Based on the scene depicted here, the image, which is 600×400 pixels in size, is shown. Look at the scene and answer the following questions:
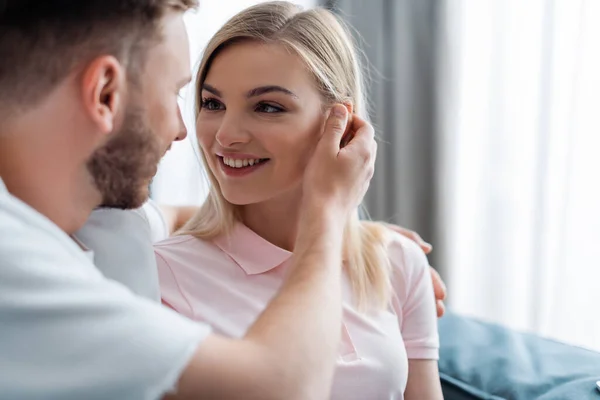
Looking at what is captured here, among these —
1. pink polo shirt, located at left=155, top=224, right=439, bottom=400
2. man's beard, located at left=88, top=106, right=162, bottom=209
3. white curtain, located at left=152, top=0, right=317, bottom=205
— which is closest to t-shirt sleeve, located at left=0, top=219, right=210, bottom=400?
man's beard, located at left=88, top=106, right=162, bottom=209

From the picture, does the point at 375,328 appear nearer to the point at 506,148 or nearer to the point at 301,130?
the point at 301,130

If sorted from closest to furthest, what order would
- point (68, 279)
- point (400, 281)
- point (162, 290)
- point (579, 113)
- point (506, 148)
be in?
point (68, 279)
point (162, 290)
point (400, 281)
point (579, 113)
point (506, 148)

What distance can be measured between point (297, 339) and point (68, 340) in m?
0.24

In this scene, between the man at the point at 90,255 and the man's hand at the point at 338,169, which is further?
the man's hand at the point at 338,169

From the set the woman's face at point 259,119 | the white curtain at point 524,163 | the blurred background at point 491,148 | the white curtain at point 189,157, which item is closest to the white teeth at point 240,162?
the woman's face at point 259,119

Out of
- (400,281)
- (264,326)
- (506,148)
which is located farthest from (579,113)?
(264,326)

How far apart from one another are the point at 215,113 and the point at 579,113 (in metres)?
1.49

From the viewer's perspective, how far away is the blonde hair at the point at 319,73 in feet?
4.18

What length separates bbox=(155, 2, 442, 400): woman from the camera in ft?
4.04

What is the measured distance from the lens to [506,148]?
98.8 inches

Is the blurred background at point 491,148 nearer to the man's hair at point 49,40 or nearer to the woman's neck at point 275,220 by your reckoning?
the woman's neck at point 275,220

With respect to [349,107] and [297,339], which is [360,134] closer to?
[349,107]

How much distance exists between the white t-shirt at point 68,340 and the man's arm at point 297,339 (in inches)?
1.5

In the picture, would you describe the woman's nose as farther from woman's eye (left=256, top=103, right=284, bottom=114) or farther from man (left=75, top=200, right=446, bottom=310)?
man (left=75, top=200, right=446, bottom=310)
